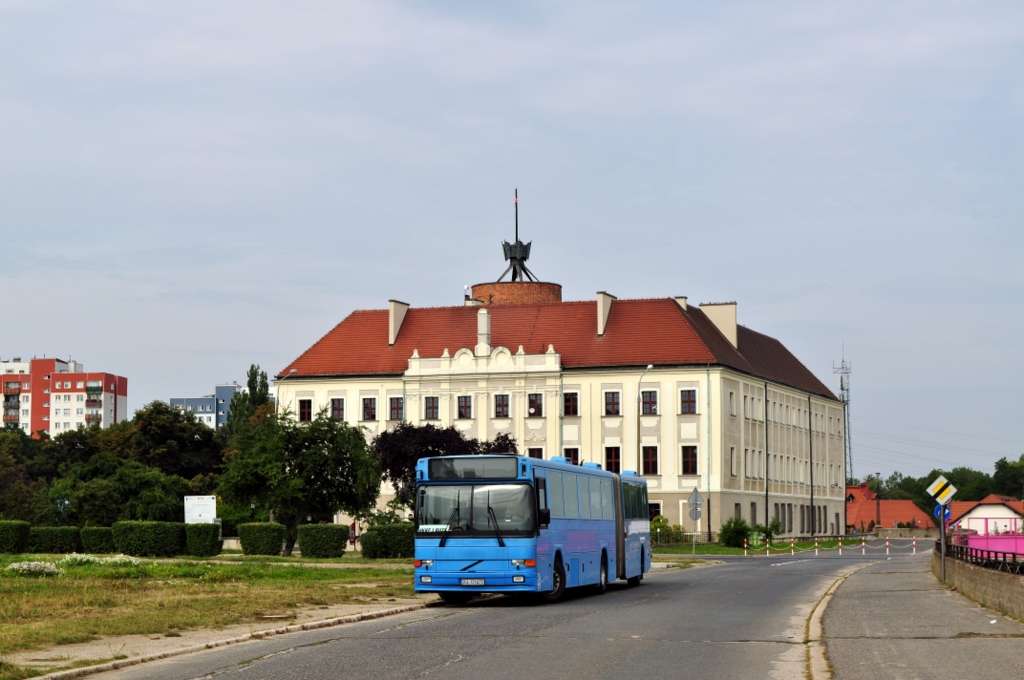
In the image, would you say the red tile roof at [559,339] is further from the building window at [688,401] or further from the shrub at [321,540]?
the shrub at [321,540]

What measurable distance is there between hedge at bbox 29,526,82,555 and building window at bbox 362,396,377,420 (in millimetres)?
42120

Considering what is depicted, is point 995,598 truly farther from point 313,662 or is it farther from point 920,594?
point 313,662

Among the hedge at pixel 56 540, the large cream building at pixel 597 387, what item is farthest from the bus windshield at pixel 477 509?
the large cream building at pixel 597 387

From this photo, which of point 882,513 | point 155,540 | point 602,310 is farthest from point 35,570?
point 882,513

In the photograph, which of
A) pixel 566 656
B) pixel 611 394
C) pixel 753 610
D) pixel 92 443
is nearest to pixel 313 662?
pixel 566 656

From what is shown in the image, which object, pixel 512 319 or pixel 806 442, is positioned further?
pixel 806 442

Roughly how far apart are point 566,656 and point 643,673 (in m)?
1.77

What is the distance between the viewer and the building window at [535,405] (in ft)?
297

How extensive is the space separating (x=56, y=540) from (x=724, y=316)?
54651 millimetres

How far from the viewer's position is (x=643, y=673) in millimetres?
15078

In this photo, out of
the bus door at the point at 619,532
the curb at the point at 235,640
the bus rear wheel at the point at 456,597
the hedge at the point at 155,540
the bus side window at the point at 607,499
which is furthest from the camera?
the hedge at the point at 155,540

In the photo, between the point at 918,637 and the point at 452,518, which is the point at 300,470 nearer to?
the point at 452,518

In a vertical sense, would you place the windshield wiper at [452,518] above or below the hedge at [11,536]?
above

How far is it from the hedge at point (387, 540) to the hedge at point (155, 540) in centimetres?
662
